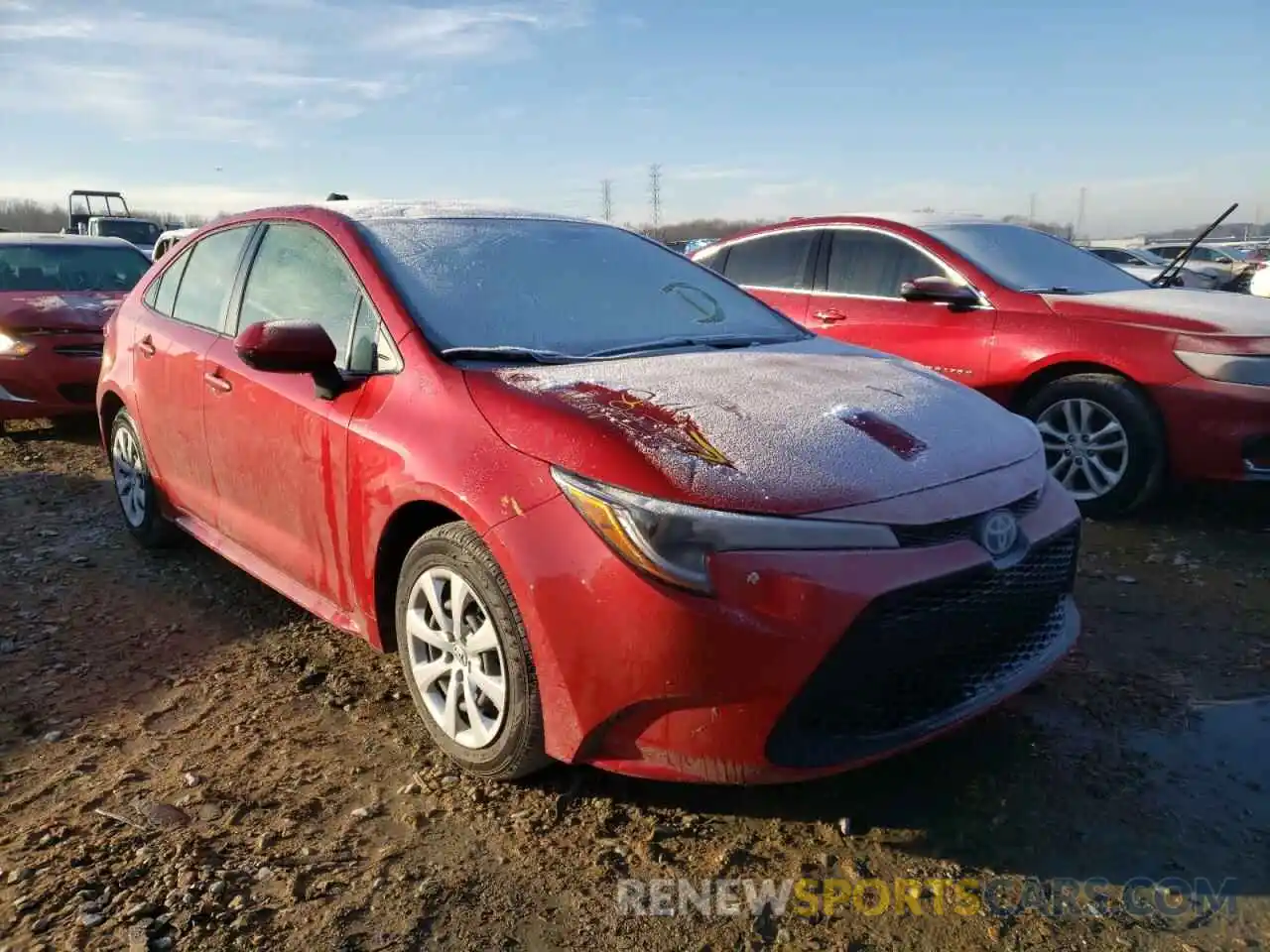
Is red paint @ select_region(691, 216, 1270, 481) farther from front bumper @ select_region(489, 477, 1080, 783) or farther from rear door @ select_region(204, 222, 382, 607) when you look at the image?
rear door @ select_region(204, 222, 382, 607)

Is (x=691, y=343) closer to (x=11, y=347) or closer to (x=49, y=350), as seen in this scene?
(x=49, y=350)

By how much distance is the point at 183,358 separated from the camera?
384 cm

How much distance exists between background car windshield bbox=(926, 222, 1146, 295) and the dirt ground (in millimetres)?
2415

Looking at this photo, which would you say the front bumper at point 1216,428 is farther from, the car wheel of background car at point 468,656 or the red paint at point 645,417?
the car wheel of background car at point 468,656

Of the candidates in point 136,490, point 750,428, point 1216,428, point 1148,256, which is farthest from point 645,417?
point 1148,256

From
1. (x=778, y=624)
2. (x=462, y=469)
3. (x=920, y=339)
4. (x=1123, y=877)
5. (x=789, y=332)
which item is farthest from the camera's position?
(x=920, y=339)

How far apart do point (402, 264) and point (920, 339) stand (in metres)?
3.42

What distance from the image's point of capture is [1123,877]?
221 centimetres

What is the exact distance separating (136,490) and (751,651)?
11.9ft

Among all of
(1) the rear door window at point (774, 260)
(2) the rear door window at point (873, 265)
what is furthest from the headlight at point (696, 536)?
(1) the rear door window at point (774, 260)

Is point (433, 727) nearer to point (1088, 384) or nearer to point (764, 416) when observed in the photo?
point (764, 416)

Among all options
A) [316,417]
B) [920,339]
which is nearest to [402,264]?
[316,417]

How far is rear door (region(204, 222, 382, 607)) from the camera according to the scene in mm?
2914

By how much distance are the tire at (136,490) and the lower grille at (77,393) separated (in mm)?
2095
